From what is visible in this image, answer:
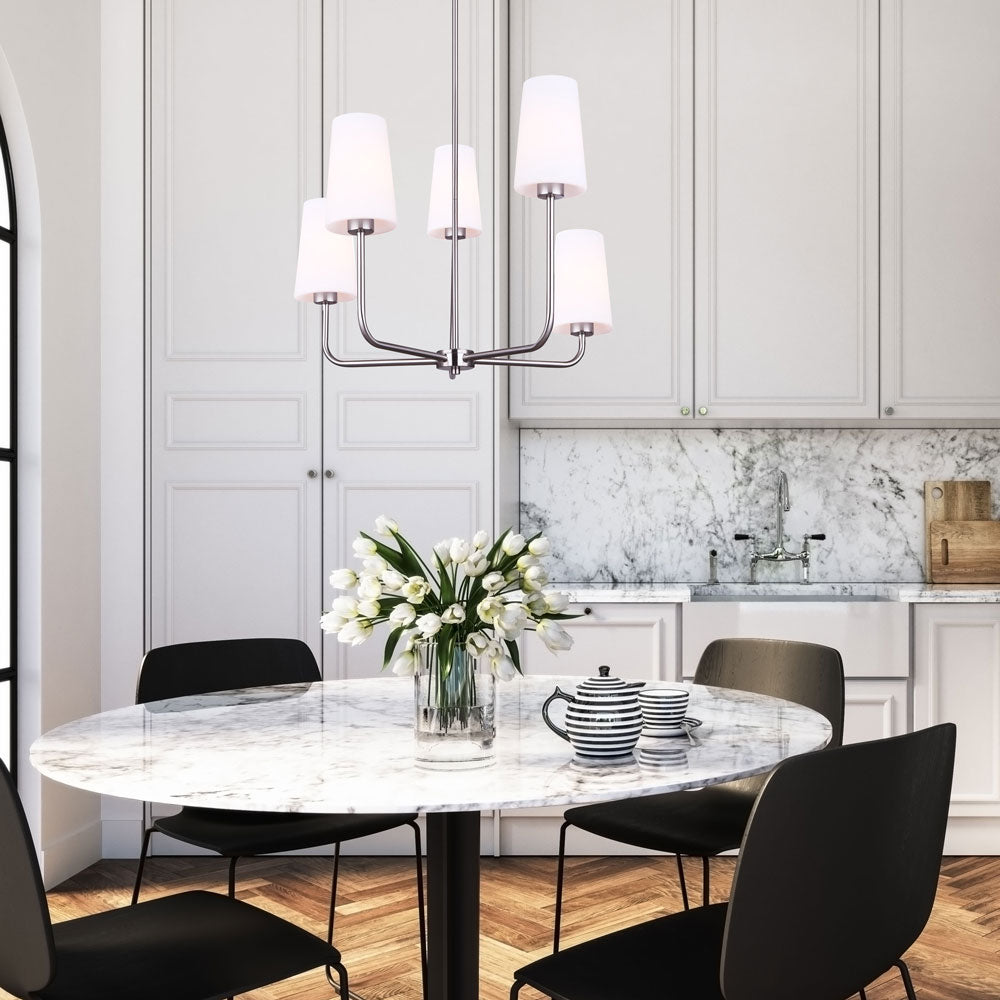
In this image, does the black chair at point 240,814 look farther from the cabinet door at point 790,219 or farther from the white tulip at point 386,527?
the cabinet door at point 790,219

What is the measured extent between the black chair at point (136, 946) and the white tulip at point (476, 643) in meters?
0.47

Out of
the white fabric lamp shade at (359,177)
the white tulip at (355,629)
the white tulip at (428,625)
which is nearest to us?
the white tulip at (428,625)

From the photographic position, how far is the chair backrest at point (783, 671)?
7.72 feet

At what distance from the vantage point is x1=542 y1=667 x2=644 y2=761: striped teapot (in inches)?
61.2

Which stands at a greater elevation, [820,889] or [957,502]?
[957,502]

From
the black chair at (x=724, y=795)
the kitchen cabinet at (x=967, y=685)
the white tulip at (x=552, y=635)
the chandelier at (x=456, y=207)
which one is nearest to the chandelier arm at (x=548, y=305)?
the chandelier at (x=456, y=207)

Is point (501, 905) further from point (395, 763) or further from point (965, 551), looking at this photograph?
point (965, 551)

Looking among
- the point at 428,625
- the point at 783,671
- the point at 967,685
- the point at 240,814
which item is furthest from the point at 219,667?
the point at 967,685

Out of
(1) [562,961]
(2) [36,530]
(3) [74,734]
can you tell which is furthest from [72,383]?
(1) [562,961]

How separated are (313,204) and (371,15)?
5.47 ft

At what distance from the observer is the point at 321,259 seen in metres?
2.13

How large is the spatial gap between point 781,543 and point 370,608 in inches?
105

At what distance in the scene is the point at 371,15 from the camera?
348cm

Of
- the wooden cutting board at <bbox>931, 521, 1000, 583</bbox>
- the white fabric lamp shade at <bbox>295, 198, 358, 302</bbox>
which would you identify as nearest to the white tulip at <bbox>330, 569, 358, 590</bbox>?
the white fabric lamp shade at <bbox>295, 198, 358, 302</bbox>
